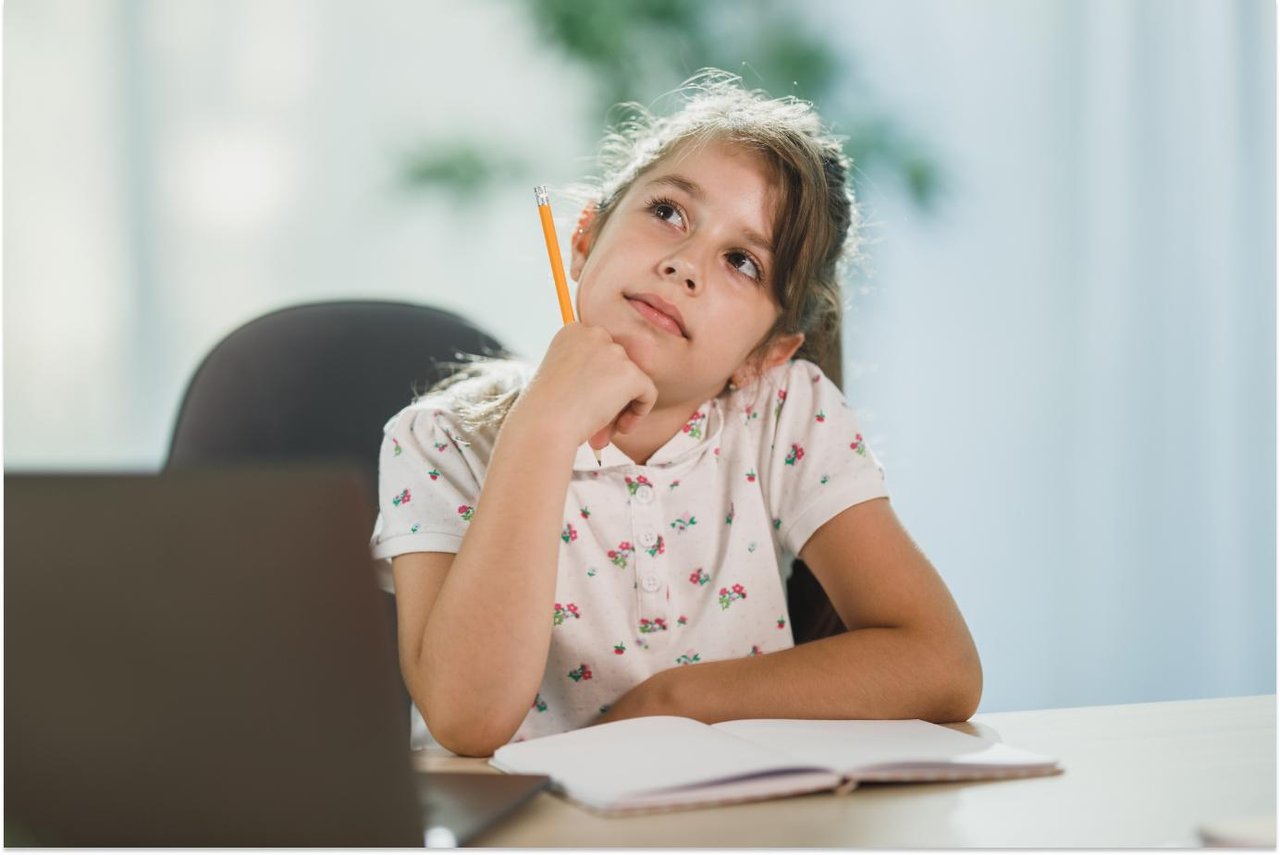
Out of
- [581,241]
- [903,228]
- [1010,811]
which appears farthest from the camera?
[903,228]

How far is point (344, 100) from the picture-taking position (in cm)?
229

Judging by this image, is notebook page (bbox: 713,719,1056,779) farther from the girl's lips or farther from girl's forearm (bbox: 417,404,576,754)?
the girl's lips

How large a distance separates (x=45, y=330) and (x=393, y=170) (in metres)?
0.69

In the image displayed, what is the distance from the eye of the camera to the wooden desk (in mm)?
553

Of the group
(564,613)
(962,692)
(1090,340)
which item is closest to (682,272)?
(564,613)

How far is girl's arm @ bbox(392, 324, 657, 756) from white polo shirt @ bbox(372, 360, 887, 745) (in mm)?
116

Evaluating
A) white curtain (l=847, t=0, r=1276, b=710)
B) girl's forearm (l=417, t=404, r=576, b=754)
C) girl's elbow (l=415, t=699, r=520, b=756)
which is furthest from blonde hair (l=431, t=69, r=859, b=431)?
white curtain (l=847, t=0, r=1276, b=710)

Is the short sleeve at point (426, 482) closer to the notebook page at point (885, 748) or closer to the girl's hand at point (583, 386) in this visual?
the girl's hand at point (583, 386)

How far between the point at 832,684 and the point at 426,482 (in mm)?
380

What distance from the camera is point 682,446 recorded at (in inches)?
46.2

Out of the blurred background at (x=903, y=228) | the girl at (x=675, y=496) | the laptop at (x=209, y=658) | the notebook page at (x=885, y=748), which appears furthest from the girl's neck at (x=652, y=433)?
the blurred background at (x=903, y=228)

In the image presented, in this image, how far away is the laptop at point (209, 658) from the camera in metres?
0.44

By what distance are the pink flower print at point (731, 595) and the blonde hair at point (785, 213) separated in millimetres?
250

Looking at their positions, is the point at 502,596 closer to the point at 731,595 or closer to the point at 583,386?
the point at 583,386
